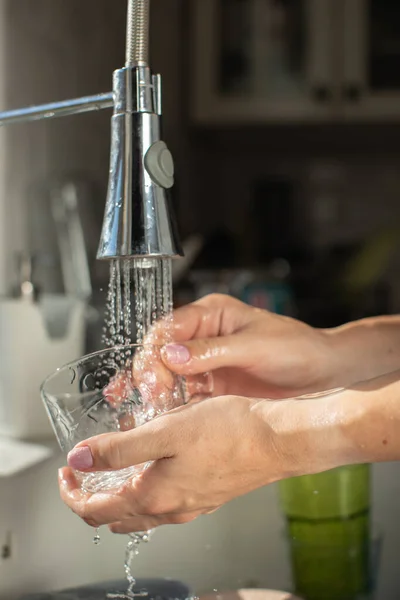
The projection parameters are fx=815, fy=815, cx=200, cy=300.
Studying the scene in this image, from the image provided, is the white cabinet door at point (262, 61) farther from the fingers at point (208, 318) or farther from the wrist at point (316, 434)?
the wrist at point (316, 434)

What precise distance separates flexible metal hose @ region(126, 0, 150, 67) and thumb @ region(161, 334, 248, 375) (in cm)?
21

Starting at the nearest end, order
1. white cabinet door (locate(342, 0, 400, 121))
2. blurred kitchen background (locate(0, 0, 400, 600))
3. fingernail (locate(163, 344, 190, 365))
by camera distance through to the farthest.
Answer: fingernail (locate(163, 344, 190, 365)) < blurred kitchen background (locate(0, 0, 400, 600)) < white cabinet door (locate(342, 0, 400, 121))

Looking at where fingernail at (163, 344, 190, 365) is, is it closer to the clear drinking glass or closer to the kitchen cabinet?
the clear drinking glass

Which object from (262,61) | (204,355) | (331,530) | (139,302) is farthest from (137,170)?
(262,61)

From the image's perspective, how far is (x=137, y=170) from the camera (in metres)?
0.47

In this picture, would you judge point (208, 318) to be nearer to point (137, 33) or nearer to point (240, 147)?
point (137, 33)

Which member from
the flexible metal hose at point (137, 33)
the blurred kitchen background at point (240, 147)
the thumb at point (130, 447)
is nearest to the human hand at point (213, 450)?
the thumb at point (130, 447)

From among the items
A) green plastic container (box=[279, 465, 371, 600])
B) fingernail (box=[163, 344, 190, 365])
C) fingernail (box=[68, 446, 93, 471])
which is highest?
fingernail (box=[163, 344, 190, 365])

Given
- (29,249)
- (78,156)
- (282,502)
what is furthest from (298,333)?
(78,156)

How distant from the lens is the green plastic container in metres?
0.63

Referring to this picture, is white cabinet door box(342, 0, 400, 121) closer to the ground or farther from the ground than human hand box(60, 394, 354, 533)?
farther from the ground

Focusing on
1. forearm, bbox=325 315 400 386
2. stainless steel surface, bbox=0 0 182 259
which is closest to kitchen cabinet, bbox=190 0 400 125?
forearm, bbox=325 315 400 386

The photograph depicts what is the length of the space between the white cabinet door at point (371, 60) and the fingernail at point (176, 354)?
165 cm

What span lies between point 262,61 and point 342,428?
1.84 m
